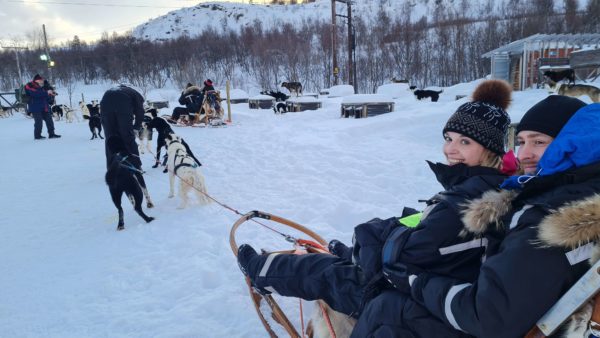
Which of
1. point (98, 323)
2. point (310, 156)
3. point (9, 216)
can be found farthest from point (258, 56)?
point (98, 323)

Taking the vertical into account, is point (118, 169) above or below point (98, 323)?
above

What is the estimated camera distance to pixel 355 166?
237 inches

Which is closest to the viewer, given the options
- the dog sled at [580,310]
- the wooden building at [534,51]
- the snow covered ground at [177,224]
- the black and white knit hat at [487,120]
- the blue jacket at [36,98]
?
the dog sled at [580,310]

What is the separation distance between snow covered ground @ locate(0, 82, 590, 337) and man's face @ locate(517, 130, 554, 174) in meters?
1.59

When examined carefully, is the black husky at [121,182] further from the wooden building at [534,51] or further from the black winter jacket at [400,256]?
the wooden building at [534,51]

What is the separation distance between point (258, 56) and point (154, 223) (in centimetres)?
3164

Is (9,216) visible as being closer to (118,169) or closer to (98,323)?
(118,169)

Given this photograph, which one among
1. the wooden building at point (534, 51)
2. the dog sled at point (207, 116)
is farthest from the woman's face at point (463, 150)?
the wooden building at point (534, 51)

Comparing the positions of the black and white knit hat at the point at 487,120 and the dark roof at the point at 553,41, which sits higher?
the dark roof at the point at 553,41

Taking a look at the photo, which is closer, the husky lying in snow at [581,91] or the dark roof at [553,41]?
the husky lying in snow at [581,91]

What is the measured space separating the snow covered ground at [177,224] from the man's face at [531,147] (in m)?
1.59

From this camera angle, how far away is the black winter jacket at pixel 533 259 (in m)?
0.93

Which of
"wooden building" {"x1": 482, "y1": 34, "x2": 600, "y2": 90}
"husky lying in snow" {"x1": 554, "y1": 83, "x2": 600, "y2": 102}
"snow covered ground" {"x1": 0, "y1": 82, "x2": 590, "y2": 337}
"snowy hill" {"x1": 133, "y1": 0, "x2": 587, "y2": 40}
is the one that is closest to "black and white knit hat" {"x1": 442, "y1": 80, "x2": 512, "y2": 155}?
"snow covered ground" {"x1": 0, "y1": 82, "x2": 590, "y2": 337}

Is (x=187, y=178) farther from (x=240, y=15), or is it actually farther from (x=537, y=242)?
(x=240, y=15)
